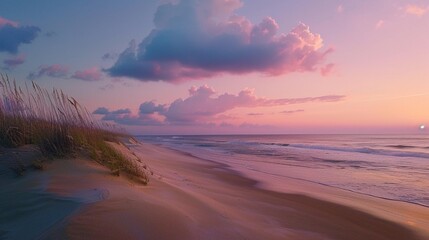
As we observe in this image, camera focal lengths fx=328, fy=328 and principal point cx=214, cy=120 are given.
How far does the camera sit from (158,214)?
12.1 feet

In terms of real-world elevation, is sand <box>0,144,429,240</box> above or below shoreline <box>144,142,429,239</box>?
above

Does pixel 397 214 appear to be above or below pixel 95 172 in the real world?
below

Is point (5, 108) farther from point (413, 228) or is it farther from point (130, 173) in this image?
point (413, 228)

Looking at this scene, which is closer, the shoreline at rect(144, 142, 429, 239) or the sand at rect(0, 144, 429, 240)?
the sand at rect(0, 144, 429, 240)

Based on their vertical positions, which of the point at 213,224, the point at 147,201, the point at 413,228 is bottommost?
the point at 413,228

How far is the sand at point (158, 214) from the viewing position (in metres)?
3.24

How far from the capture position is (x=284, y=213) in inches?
220

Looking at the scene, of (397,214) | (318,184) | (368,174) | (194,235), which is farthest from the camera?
(368,174)

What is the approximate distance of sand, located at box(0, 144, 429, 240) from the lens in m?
3.24

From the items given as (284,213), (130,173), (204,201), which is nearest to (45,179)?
(130,173)

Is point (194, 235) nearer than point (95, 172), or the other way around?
point (194, 235)

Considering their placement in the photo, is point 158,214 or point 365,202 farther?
point 365,202

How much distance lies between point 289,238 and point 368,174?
974cm

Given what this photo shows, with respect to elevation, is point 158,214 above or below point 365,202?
above
